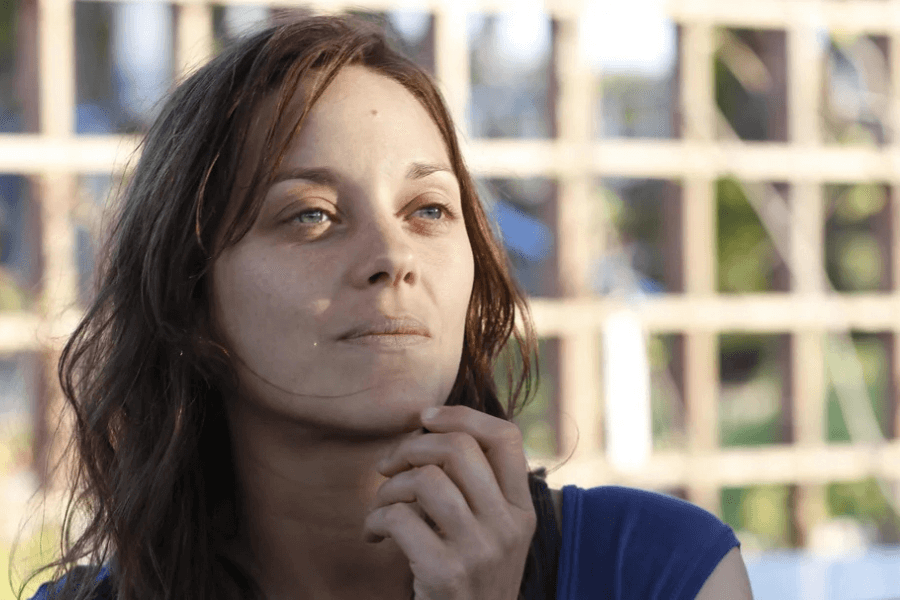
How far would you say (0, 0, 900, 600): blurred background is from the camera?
6.51ft

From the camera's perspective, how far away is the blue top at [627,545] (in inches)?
37.9

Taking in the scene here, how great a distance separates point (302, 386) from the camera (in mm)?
882

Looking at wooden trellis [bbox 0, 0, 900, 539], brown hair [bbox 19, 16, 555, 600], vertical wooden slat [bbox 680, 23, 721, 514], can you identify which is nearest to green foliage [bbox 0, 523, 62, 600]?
wooden trellis [bbox 0, 0, 900, 539]

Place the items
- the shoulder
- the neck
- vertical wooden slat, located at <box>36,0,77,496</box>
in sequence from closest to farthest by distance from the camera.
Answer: the neck < the shoulder < vertical wooden slat, located at <box>36,0,77,496</box>

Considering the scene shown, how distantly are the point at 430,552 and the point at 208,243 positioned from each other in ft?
1.19

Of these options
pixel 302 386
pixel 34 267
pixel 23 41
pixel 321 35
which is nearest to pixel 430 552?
pixel 302 386

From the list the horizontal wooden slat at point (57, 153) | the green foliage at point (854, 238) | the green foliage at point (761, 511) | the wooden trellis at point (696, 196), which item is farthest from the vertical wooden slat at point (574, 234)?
the horizontal wooden slat at point (57, 153)

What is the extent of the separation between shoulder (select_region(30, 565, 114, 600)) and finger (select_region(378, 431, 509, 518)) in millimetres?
429

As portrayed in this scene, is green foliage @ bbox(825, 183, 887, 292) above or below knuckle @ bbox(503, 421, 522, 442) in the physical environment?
below

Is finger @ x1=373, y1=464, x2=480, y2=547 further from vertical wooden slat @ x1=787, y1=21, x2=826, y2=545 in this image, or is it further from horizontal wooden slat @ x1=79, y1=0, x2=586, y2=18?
vertical wooden slat @ x1=787, y1=21, x2=826, y2=545

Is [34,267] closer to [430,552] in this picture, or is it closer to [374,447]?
[374,447]

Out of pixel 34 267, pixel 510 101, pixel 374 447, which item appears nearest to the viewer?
pixel 374 447

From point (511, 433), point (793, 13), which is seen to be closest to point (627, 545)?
point (511, 433)

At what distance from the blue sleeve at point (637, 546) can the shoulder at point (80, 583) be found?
50 cm
